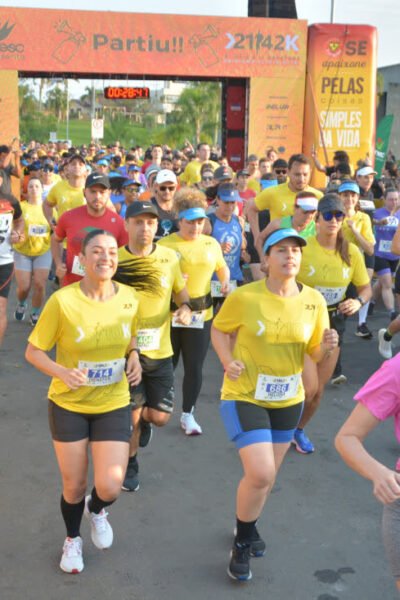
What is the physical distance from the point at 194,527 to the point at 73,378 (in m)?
1.37

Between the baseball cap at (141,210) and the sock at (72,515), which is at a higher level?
the baseball cap at (141,210)

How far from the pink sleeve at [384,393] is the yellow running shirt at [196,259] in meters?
3.29

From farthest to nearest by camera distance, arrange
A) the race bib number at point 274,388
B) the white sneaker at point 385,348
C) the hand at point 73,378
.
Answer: the white sneaker at point 385,348
the race bib number at point 274,388
the hand at point 73,378

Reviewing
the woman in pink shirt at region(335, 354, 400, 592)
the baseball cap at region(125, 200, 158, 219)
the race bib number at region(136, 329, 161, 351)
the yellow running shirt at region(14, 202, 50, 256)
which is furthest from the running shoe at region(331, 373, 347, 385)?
the woman in pink shirt at region(335, 354, 400, 592)

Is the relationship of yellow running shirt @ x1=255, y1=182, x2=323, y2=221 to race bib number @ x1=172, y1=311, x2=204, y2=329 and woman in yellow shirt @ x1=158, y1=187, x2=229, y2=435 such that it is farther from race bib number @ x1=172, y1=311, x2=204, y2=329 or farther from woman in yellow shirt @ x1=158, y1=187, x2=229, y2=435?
→ race bib number @ x1=172, y1=311, x2=204, y2=329

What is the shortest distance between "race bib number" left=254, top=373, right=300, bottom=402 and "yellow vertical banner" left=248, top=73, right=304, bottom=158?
1756cm

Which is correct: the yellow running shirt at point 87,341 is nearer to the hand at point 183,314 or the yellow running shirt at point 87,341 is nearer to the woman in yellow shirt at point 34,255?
the hand at point 183,314

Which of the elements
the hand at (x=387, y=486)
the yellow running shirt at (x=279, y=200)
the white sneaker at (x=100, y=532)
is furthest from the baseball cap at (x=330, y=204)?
the hand at (x=387, y=486)

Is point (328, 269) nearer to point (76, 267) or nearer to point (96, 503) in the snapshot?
point (76, 267)

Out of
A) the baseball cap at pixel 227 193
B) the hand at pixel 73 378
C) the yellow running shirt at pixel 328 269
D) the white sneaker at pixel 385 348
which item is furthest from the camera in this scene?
the white sneaker at pixel 385 348

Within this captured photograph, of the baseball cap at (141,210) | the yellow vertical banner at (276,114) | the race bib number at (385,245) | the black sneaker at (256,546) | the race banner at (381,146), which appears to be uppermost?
the yellow vertical banner at (276,114)

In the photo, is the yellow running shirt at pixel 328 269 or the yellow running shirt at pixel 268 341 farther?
the yellow running shirt at pixel 328 269

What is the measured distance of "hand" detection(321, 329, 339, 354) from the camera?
4102 mm

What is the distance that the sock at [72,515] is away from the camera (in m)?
4.06
